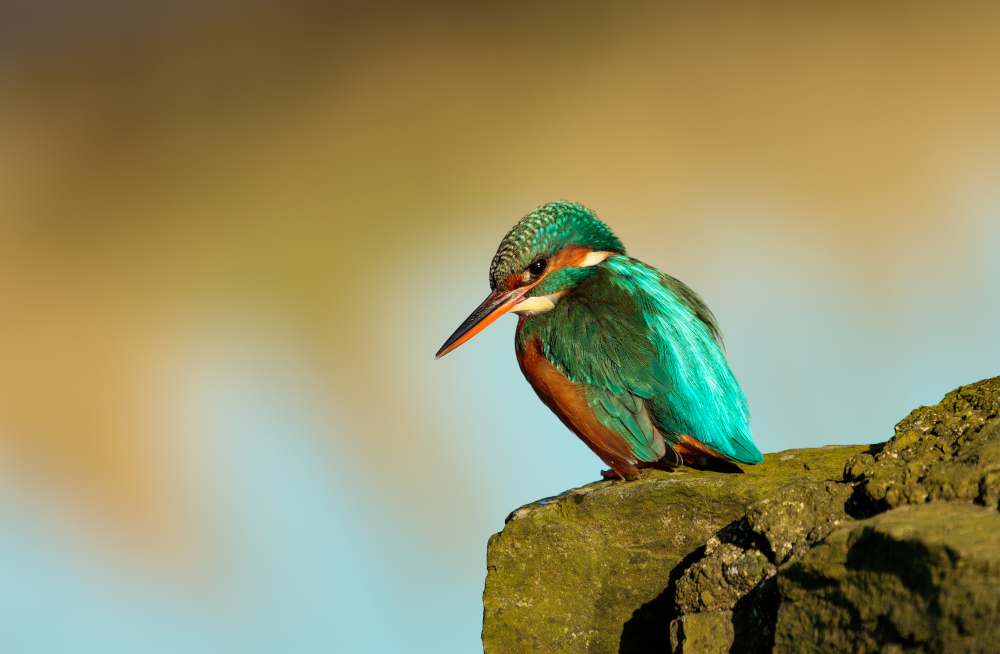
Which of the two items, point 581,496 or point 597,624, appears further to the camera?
point 581,496

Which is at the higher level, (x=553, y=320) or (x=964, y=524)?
(x=553, y=320)

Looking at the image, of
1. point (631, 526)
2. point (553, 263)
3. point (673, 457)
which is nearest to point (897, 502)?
point (631, 526)

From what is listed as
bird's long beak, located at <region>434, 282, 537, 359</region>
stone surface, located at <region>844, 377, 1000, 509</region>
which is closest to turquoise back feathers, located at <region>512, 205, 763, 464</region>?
bird's long beak, located at <region>434, 282, 537, 359</region>

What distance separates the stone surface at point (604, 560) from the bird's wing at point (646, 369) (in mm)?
428

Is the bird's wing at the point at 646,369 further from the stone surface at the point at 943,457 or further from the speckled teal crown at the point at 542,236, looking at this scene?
the stone surface at the point at 943,457

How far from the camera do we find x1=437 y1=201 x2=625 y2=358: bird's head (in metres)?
2.93

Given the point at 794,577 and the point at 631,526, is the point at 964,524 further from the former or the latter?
the point at 631,526

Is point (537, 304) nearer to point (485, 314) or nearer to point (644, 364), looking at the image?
point (485, 314)

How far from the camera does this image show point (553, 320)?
2.79 metres

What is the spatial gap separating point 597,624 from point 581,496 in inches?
12.5

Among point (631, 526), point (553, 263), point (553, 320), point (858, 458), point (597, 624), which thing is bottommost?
point (597, 624)

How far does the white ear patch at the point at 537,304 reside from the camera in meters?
2.94

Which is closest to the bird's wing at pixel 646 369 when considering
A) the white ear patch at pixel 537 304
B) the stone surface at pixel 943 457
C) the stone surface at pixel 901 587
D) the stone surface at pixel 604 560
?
the white ear patch at pixel 537 304

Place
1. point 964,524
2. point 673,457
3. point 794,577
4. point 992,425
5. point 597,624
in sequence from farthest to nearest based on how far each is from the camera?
point 673,457, point 597,624, point 992,425, point 794,577, point 964,524
